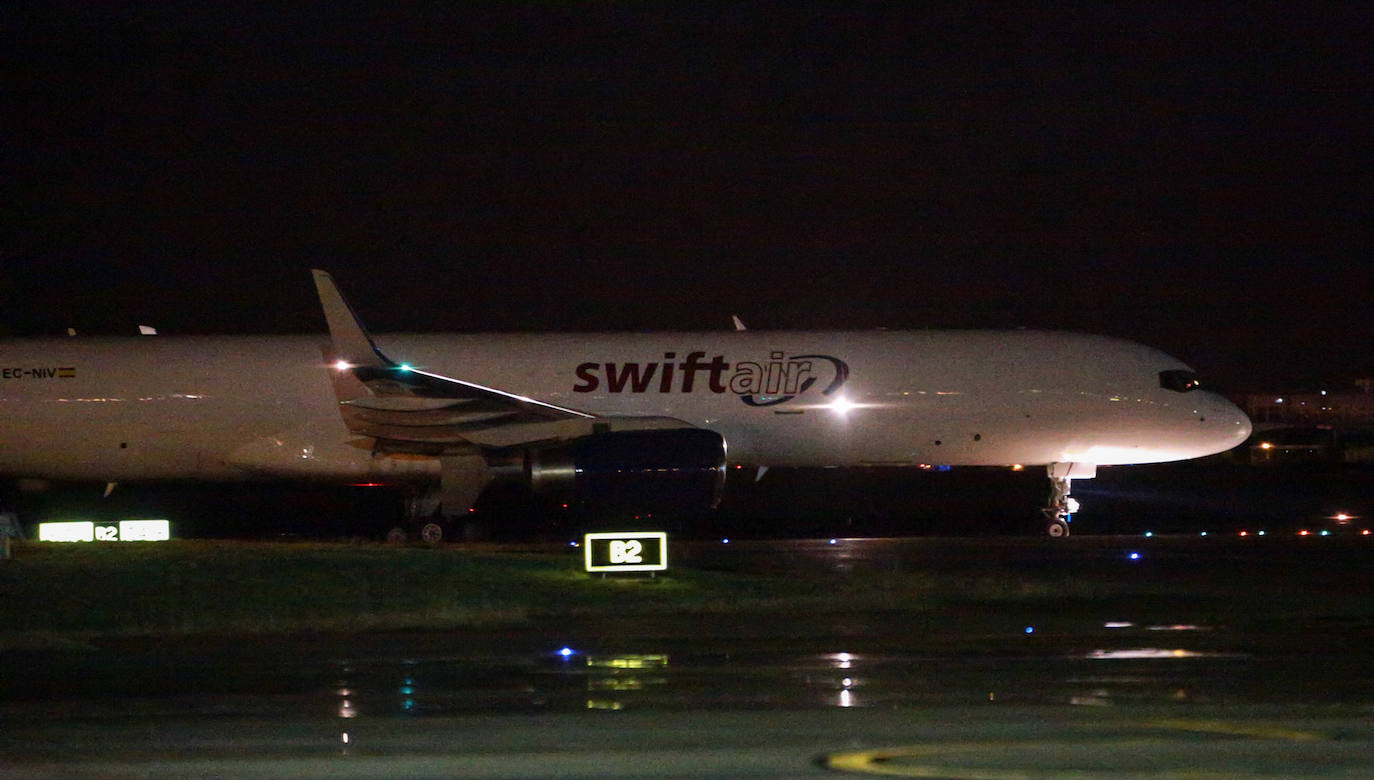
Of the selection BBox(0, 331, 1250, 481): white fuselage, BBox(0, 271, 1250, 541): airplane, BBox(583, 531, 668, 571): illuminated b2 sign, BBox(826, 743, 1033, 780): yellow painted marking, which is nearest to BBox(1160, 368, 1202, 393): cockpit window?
BBox(0, 271, 1250, 541): airplane

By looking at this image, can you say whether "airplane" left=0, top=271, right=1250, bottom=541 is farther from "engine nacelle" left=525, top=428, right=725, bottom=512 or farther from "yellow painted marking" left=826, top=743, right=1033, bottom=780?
"yellow painted marking" left=826, top=743, right=1033, bottom=780

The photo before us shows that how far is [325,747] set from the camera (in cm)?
878

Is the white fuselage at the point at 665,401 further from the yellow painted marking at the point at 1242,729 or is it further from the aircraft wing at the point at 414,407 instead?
the yellow painted marking at the point at 1242,729

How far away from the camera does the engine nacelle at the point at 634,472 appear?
2398 cm

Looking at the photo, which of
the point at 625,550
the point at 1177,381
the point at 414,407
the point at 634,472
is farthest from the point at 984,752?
the point at 1177,381

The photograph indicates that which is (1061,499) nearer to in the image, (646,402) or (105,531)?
(646,402)

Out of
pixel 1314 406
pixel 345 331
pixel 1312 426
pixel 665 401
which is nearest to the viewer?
pixel 345 331

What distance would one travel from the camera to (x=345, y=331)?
25609 mm

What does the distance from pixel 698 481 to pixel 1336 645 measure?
1282 centimetres

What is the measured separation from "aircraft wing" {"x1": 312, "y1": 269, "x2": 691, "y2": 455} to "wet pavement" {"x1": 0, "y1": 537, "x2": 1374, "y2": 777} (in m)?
12.0

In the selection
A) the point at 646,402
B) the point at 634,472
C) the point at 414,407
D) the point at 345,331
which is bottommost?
the point at 634,472

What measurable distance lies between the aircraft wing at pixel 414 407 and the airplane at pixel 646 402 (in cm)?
33

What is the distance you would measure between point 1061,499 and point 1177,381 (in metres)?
3.49

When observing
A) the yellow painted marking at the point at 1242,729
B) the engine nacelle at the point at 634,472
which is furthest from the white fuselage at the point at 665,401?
the yellow painted marking at the point at 1242,729
